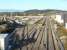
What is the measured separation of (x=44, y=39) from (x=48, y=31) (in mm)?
203

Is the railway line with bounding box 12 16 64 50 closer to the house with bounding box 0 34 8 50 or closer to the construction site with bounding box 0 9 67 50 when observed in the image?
the construction site with bounding box 0 9 67 50

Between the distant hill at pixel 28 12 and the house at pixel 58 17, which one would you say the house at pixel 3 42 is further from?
the house at pixel 58 17

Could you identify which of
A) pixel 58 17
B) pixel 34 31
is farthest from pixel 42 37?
pixel 58 17

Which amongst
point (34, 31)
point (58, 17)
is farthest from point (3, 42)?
point (58, 17)

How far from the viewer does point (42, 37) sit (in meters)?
3.14

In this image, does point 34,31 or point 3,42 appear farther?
point 34,31

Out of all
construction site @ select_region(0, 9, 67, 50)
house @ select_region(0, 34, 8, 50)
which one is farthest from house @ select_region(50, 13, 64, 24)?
house @ select_region(0, 34, 8, 50)

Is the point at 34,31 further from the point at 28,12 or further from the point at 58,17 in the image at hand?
the point at 58,17

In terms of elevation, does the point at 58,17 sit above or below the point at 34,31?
above

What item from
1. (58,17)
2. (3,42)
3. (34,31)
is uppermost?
(58,17)

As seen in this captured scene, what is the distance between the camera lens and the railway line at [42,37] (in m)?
2.95

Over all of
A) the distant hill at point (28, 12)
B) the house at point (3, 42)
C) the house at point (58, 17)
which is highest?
the distant hill at point (28, 12)

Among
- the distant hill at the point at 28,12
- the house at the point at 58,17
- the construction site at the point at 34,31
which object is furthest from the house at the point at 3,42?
the house at the point at 58,17

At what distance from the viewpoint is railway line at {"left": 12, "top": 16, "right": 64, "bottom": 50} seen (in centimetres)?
295
